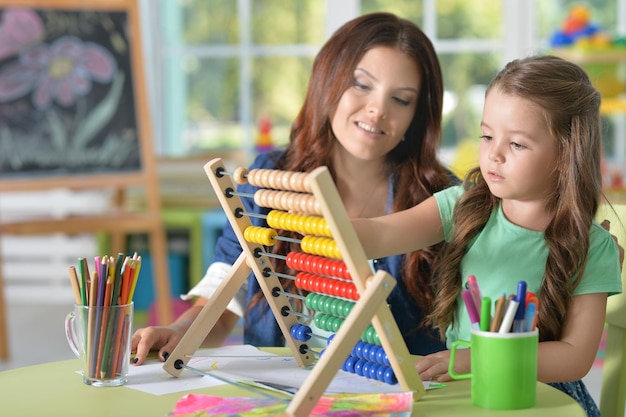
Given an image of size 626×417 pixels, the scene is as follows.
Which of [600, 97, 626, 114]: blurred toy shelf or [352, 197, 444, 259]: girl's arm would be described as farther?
[600, 97, 626, 114]: blurred toy shelf

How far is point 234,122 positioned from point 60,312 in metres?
1.43

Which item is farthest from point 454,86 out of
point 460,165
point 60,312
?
point 60,312

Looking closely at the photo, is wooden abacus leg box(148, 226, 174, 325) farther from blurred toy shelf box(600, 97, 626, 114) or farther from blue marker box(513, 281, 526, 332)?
blue marker box(513, 281, 526, 332)

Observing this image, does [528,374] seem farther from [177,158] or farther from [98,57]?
[177,158]

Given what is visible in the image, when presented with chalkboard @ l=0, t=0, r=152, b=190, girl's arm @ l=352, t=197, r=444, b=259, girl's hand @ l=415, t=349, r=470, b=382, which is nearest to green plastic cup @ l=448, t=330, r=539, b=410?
girl's hand @ l=415, t=349, r=470, b=382

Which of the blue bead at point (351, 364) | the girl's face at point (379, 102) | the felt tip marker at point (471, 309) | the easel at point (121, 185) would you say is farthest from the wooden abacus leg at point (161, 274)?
the felt tip marker at point (471, 309)

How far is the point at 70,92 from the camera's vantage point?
14.0 feet

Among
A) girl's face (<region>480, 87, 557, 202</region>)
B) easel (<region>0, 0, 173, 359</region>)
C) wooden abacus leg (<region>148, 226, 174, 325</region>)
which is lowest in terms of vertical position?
wooden abacus leg (<region>148, 226, 174, 325</region>)

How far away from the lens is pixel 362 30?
6.81 ft

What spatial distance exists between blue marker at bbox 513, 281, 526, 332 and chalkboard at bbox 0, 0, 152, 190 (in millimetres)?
3239

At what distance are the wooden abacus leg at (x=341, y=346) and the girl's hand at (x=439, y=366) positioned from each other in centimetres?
22

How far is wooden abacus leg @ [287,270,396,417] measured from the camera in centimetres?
122

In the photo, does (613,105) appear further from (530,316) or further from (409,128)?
(530,316)

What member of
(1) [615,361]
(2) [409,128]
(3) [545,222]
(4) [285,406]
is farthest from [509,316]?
(2) [409,128]
